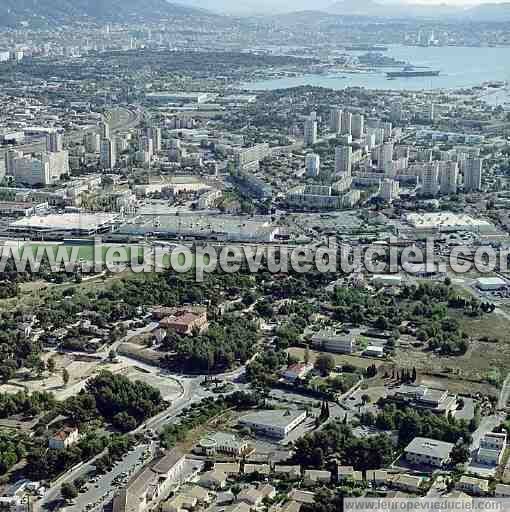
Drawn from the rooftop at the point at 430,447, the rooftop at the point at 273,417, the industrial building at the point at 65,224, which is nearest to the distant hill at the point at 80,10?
the industrial building at the point at 65,224

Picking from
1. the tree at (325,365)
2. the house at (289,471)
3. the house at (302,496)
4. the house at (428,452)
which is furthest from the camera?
the tree at (325,365)

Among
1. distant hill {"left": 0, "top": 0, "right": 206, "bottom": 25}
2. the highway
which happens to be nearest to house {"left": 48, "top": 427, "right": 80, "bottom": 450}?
the highway

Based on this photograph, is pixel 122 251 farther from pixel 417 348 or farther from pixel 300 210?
pixel 417 348

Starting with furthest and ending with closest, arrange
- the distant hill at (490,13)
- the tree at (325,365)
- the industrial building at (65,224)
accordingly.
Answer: the distant hill at (490,13), the industrial building at (65,224), the tree at (325,365)

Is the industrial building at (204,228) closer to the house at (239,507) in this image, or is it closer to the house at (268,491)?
the house at (268,491)

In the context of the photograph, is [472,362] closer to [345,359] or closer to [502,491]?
[345,359]

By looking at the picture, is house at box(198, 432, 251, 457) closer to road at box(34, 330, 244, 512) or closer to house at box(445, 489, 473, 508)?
road at box(34, 330, 244, 512)
